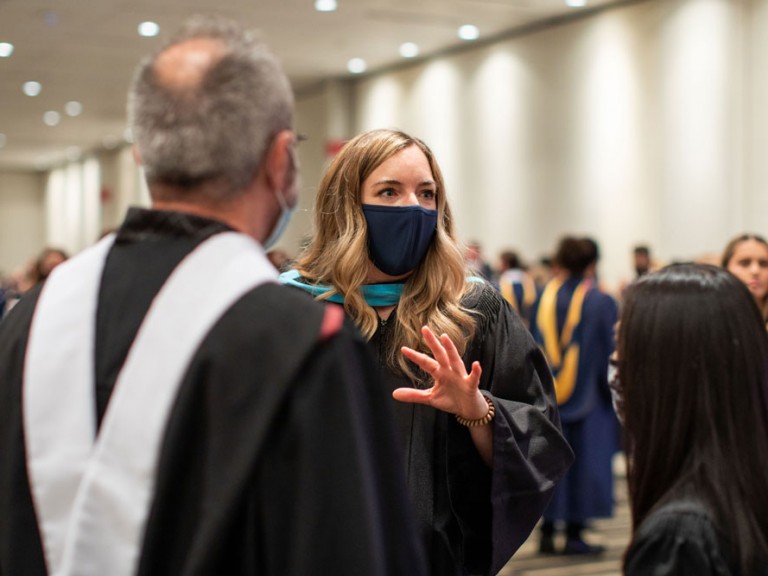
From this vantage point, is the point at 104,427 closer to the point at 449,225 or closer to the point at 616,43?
the point at 449,225

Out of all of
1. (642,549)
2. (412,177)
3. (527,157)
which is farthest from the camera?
(527,157)

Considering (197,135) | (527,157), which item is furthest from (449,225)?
(527,157)

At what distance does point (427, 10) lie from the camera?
525 inches

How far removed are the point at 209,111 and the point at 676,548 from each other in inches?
34.9

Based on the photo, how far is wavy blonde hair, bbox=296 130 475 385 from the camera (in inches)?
98.7

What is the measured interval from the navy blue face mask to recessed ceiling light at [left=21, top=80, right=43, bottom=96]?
17.4 m

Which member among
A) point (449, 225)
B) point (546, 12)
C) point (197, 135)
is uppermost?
point (546, 12)

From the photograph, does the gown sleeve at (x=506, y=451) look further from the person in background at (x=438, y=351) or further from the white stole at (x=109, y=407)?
the white stole at (x=109, y=407)

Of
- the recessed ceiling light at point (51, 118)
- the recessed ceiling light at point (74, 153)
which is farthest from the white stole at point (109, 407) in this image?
the recessed ceiling light at point (74, 153)

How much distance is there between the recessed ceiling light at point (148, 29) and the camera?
46.0 ft

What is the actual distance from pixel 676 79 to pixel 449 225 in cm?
966

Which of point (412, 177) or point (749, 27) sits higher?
point (749, 27)

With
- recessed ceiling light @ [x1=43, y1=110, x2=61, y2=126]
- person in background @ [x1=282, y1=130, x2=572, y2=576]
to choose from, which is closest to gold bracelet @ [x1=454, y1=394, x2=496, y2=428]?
person in background @ [x1=282, y1=130, x2=572, y2=576]

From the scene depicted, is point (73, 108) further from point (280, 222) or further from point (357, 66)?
point (280, 222)
